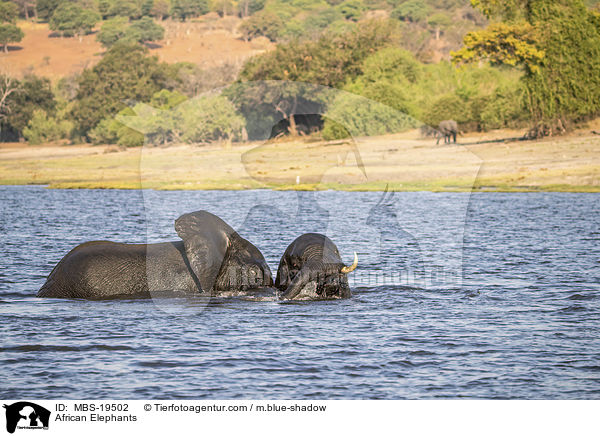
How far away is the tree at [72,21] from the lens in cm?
11612

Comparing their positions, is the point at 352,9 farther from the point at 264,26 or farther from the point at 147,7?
the point at 147,7

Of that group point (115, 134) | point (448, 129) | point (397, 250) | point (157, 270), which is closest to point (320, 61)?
point (115, 134)

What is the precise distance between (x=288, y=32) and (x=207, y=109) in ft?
244

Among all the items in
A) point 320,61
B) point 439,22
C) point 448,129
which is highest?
point 439,22

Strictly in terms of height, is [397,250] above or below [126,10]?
below

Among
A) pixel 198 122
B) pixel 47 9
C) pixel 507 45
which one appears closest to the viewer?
pixel 198 122

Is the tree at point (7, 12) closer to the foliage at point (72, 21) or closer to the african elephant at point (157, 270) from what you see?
the foliage at point (72, 21)

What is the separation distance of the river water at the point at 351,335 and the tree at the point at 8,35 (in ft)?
287

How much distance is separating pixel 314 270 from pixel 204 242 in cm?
159

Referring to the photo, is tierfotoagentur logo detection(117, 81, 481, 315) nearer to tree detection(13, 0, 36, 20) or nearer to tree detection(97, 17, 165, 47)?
tree detection(97, 17, 165, 47)

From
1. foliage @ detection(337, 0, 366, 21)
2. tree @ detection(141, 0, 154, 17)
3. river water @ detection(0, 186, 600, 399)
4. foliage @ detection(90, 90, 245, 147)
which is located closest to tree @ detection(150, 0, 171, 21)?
tree @ detection(141, 0, 154, 17)

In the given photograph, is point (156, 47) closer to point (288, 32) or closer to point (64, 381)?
point (288, 32)

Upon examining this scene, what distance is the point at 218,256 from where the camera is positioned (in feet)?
41.2
